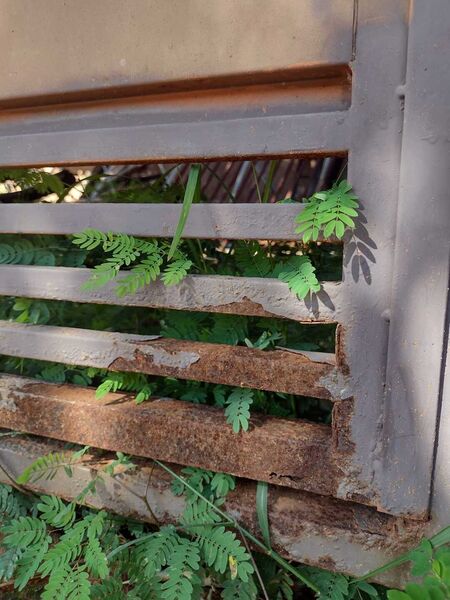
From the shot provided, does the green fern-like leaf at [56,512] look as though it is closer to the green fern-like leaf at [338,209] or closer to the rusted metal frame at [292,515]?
the rusted metal frame at [292,515]

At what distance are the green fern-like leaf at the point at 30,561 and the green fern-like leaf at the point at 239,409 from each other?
25.2 inches

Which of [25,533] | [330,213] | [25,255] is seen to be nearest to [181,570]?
[25,533]

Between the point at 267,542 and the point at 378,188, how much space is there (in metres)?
0.96

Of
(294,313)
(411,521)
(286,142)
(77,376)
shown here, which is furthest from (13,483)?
(286,142)

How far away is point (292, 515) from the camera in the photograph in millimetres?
1383

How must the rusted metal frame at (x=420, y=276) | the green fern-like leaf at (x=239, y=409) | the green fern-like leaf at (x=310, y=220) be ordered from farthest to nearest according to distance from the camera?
the green fern-like leaf at (x=239, y=409) → the green fern-like leaf at (x=310, y=220) → the rusted metal frame at (x=420, y=276)

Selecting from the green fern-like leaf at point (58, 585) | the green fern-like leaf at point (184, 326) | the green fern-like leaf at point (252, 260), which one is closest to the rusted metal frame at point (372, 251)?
the green fern-like leaf at point (252, 260)

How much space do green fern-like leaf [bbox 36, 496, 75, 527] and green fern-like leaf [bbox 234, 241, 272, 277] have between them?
0.86 metres

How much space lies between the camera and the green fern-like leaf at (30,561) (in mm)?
Result: 1425

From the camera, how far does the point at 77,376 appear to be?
5.74ft

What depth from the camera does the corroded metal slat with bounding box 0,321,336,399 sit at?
4.31ft

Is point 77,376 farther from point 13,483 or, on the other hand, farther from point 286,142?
point 286,142

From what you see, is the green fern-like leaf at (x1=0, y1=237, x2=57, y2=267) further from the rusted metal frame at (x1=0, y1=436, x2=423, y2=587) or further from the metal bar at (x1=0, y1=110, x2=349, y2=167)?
the rusted metal frame at (x1=0, y1=436, x2=423, y2=587)

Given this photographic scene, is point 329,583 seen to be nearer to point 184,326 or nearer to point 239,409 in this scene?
point 239,409
